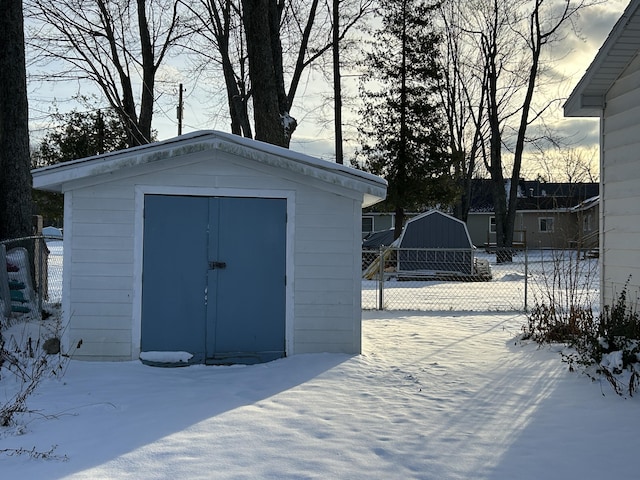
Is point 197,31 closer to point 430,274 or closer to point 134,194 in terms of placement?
point 430,274

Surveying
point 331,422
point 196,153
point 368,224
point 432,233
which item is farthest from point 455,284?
point 368,224

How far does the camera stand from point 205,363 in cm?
680

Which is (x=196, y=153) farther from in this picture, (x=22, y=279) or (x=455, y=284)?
(x=455, y=284)

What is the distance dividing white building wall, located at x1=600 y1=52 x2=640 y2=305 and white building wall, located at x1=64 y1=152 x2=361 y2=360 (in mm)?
3229

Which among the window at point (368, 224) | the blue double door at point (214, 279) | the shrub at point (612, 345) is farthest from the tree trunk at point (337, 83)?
the window at point (368, 224)

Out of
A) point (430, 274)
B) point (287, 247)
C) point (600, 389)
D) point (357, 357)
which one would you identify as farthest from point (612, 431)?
point (430, 274)

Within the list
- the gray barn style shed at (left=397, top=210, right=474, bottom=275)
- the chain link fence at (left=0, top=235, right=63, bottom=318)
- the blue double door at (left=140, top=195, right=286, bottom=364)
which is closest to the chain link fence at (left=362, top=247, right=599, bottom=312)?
the gray barn style shed at (left=397, top=210, right=474, bottom=275)

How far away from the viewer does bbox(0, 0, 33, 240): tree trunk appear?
33.4 feet

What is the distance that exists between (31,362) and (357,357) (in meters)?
3.80

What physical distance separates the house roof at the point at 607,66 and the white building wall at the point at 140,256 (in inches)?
128

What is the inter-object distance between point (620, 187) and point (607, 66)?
148 centimetres

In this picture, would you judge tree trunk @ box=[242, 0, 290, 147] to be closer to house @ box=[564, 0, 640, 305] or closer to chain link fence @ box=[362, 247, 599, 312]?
chain link fence @ box=[362, 247, 599, 312]

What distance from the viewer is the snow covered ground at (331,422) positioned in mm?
3859

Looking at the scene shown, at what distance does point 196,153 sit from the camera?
6.82 m
